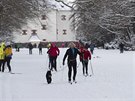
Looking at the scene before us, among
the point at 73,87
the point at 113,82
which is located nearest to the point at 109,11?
the point at 113,82

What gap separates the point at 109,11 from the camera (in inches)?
854

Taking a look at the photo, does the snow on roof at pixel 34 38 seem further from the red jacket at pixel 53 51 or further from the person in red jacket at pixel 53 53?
the red jacket at pixel 53 51

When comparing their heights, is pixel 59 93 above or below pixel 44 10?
below

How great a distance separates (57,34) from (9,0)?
4098 inches

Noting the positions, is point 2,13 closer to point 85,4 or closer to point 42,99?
point 85,4

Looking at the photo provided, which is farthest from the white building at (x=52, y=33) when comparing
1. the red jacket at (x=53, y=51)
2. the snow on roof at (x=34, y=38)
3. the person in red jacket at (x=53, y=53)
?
the red jacket at (x=53, y=51)

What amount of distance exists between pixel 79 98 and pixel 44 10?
11148 mm

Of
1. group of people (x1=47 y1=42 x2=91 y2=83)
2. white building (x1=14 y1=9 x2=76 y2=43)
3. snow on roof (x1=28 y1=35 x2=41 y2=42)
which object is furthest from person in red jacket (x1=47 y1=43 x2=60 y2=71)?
snow on roof (x1=28 y1=35 x2=41 y2=42)

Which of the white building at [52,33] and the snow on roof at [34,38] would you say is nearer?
the snow on roof at [34,38]

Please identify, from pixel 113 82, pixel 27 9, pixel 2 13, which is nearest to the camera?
pixel 113 82

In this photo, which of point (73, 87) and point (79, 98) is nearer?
point (79, 98)

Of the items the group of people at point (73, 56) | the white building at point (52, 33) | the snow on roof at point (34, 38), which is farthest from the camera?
the white building at point (52, 33)

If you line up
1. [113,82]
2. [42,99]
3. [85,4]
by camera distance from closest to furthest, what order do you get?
1. [42,99]
2. [113,82]
3. [85,4]

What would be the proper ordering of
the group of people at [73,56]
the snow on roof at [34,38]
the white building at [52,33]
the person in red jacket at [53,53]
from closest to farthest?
the group of people at [73,56] < the person in red jacket at [53,53] < the snow on roof at [34,38] < the white building at [52,33]
